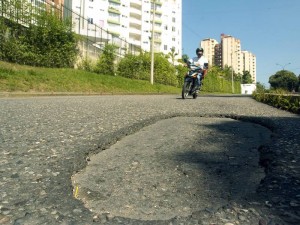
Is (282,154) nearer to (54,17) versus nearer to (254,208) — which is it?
(254,208)

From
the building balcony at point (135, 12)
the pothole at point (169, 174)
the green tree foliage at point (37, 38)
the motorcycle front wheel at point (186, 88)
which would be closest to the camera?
the pothole at point (169, 174)

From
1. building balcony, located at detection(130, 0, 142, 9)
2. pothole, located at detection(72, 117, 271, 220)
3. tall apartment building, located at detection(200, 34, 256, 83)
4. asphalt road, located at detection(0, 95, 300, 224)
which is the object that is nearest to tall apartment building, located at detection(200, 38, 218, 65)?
tall apartment building, located at detection(200, 34, 256, 83)

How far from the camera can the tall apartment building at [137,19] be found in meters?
54.2

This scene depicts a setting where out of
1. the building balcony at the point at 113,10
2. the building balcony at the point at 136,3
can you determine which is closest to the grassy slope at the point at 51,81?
the building balcony at the point at 113,10

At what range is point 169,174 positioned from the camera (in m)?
1.91

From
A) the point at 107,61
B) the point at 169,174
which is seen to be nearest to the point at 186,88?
the point at 169,174

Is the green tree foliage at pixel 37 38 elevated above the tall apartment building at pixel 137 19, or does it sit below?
below

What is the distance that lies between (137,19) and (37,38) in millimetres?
49087

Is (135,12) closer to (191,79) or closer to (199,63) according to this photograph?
(199,63)

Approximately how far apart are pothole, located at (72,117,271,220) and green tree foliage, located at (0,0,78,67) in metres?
12.6

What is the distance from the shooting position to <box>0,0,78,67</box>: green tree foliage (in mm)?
13555

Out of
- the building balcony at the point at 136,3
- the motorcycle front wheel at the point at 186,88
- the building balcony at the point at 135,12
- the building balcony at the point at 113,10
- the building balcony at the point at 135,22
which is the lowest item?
the motorcycle front wheel at the point at 186,88

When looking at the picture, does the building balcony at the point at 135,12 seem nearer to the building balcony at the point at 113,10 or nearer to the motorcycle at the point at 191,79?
the building balcony at the point at 113,10

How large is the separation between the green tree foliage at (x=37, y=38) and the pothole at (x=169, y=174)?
1259 centimetres
